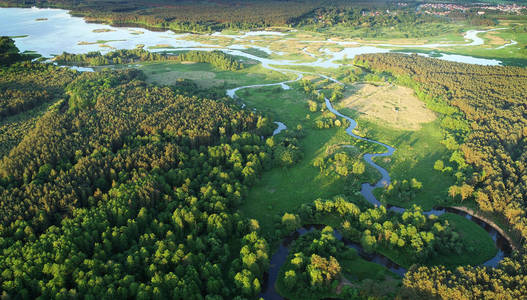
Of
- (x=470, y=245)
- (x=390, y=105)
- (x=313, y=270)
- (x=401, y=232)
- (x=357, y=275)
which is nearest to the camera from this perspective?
(x=313, y=270)

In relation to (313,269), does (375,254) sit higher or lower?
lower

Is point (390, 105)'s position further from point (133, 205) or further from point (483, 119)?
point (133, 205)

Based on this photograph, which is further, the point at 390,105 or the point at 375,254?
the point at 390,105

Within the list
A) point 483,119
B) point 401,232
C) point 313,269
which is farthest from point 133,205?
point 483,119

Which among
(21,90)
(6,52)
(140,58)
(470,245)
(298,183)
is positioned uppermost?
(6,52)

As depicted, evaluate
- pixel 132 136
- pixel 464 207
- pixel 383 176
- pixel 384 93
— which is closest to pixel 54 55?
pixel 132 136

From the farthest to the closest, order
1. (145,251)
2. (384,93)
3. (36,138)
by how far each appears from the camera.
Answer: (384,93) < (36,138) < (145,251)

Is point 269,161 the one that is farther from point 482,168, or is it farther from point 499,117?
point 499,117
